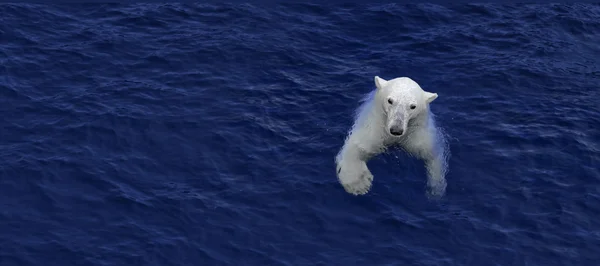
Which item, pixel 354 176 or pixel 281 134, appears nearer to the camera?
pixel 354 176

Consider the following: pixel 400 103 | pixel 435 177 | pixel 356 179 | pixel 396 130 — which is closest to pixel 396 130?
pixel 396 130

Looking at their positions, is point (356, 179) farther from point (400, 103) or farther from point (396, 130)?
point (400, 103)

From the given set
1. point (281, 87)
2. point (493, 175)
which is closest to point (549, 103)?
point (493, 175)

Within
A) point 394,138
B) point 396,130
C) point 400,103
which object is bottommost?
point 394,138

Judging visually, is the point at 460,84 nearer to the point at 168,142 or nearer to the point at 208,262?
the point at 168,142

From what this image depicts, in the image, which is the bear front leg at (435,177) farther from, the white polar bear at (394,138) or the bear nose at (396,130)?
the bear nose at (396,130)

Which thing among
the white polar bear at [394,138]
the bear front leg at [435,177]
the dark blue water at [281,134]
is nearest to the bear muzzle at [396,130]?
the white polar bear at [394,138]

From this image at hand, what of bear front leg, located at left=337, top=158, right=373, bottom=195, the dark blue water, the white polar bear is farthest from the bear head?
the dark blue water

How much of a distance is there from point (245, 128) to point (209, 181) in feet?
9.71

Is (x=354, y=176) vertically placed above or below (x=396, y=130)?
below

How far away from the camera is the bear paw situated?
26.7 m

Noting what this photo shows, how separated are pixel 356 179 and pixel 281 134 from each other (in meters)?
3.44

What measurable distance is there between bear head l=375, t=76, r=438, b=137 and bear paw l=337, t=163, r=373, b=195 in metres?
1.32

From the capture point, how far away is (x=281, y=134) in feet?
96.3
